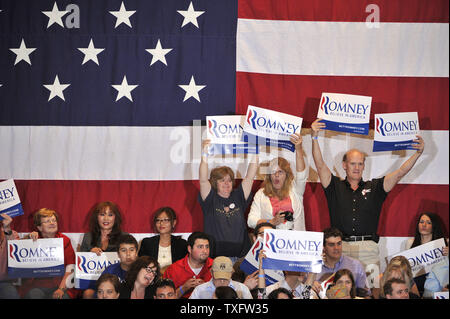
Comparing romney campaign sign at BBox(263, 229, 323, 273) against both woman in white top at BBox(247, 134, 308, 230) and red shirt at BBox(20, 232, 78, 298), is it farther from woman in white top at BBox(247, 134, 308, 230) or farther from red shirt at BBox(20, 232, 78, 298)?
red shirt at BBox(20, 232, 78, 298)

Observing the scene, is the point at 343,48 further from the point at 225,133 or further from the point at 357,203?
the point at 357,203

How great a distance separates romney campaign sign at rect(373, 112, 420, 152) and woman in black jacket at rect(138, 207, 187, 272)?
6.69 feet

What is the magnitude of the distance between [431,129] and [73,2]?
13.0ft

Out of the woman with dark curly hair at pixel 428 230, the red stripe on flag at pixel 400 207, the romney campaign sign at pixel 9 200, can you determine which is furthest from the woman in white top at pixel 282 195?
the romney campaign sign at pixel 9 200

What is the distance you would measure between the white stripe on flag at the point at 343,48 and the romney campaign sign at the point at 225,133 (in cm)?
71

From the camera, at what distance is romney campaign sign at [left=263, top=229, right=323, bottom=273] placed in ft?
16.3

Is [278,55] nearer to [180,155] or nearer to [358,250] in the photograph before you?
[180,155]

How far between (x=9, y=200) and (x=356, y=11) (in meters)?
3.97

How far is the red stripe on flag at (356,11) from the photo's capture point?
6.36 meters

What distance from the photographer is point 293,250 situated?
5.00 meters

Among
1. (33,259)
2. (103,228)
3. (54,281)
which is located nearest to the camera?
(33,259)

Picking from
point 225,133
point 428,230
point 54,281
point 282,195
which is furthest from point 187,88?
point 428,230

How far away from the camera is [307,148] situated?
6305 millimetres
